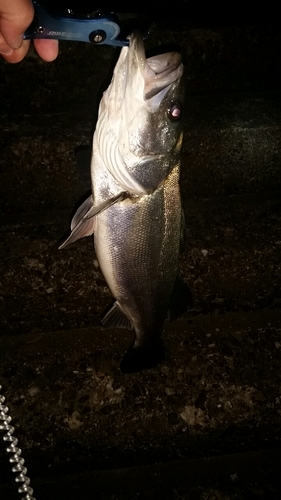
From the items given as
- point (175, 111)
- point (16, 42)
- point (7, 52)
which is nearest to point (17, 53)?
point (7, 52)

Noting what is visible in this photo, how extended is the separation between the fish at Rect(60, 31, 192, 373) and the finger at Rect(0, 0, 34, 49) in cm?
36

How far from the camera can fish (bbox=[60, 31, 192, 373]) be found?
150 cm

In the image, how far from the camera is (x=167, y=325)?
8.00ft

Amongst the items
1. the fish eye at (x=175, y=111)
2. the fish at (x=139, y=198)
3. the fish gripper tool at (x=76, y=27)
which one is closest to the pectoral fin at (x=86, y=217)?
the fish at (x=139, y=198)

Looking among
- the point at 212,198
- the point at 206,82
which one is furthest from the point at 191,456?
the point at 206,82

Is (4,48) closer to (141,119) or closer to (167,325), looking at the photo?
(141,119)

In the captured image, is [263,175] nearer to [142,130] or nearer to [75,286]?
[142,130]

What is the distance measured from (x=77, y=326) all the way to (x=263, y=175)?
1.59m

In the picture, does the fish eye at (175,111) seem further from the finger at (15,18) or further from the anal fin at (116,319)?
the anal fin at (116,319)

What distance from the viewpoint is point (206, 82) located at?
264 cm

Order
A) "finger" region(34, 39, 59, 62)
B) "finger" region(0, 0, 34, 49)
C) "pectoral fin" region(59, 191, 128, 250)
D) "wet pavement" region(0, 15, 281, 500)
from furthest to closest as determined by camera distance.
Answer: "wet pavement" region(0, 15, 281, 500) < "pectoral fin" region(59, 191, 128, 250) < "finger" region(34, 39, 59, 62) < "finger" region(0, 0, 34, 49)

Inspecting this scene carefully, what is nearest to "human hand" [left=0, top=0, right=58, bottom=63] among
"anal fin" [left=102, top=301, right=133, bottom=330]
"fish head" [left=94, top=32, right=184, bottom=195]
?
"fish head" [left=94, top=32, right=184, bottom=195]

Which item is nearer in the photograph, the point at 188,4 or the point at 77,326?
the point at 77,326

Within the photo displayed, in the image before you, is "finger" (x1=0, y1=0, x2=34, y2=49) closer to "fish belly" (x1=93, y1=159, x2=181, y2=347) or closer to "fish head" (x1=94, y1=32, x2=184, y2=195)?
"fish head" (x1=94, y1=32, x2=184, y2=195)
